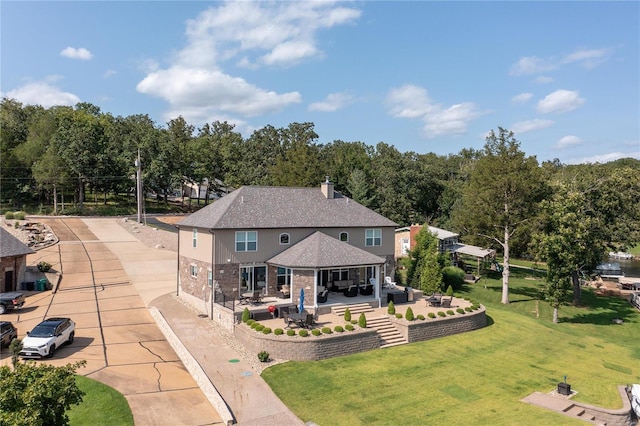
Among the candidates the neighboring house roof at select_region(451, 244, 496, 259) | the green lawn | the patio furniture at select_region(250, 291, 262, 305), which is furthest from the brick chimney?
the green lawn

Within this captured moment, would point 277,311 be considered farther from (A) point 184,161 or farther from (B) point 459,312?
(A) point 184,161

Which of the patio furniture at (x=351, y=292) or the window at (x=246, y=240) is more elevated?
the window at (x=246, y=240)

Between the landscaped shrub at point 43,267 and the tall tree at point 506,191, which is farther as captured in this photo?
the tall tree at point 506,191

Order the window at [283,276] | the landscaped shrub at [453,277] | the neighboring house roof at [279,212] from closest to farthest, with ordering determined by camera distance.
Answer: the neighboring house roof at [279,212]
the window at [283,276]
the landscaped shrub at [453,277]

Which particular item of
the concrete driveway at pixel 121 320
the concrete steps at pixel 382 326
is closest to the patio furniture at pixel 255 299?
the concrete steps at pixel 382 326

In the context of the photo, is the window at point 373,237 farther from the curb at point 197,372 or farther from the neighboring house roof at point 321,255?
the curb at point 197,372

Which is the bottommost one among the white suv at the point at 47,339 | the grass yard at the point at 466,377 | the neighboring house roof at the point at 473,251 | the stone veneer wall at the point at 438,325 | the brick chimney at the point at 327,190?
the grass yard at the point at 466,377

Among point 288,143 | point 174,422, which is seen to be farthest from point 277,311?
point 288,143

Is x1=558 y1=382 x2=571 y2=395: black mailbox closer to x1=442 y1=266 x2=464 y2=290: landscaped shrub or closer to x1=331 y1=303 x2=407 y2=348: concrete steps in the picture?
x1=331 y1=303 x2=407 y2=348: concrete steps
